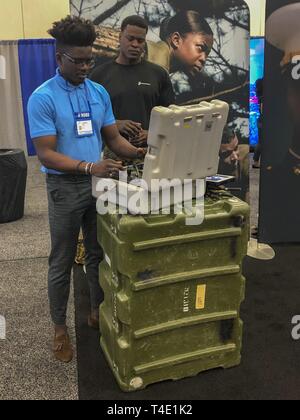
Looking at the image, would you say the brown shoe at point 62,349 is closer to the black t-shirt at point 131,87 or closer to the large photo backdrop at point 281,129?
the black t-shirt at point 131,87

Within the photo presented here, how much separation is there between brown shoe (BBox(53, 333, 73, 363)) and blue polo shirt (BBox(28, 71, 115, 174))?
0.81 meters

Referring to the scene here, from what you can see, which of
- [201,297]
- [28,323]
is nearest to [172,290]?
[201,297]

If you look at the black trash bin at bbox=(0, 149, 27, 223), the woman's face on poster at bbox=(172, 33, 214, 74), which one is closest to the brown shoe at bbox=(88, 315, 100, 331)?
the woman's face on poster at bbox=(172, 33, 214, 74)

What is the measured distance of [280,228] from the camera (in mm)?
3518

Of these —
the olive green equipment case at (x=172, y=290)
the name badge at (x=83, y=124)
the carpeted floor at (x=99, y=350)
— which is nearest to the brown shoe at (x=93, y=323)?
the carpeted floor at (x=99, y=350)

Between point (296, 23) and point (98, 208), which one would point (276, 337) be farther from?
point (296, 23)

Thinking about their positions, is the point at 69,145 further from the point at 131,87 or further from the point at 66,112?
the point at 131,87

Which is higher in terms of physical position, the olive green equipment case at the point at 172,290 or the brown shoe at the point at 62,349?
the olive green equipment case at the point at 172,290

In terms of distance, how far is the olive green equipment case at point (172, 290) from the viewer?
68.9 inches

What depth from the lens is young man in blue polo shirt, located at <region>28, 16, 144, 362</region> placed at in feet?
5.89

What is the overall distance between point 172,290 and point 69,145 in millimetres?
734

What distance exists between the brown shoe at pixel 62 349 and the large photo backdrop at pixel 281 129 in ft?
6.21

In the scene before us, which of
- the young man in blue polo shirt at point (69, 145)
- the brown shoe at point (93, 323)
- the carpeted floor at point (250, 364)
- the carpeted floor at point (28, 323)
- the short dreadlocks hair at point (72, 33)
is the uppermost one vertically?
the short dreadlocks hair at point (72, 33)

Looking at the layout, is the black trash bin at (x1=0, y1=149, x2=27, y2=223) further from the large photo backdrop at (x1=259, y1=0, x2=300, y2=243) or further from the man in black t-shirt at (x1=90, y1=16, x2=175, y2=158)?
the large photo backdrop at (x1=259, y1=0, x2=300, y2=243)
